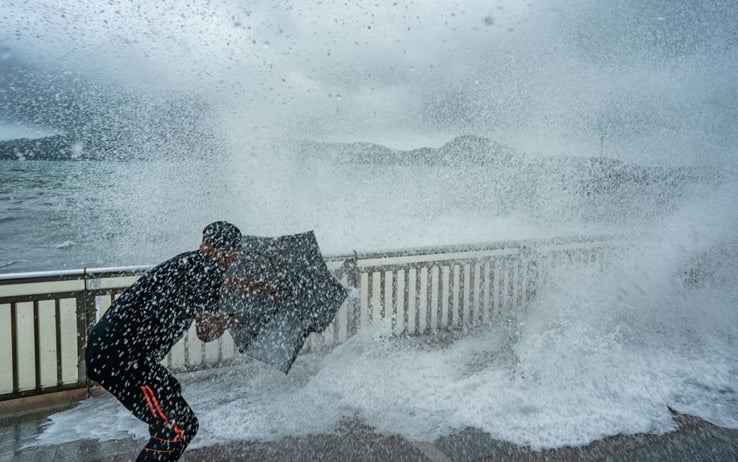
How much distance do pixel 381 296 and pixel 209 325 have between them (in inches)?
105

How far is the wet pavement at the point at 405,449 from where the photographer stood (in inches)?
123

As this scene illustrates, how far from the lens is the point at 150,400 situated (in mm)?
2652

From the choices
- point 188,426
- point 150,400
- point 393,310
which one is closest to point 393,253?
point 393,310

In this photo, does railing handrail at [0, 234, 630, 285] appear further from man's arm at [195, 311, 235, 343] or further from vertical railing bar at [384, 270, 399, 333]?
man's arm at [195, 311, 235, 343]

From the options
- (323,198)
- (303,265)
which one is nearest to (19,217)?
(323,198)

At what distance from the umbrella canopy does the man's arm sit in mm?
171

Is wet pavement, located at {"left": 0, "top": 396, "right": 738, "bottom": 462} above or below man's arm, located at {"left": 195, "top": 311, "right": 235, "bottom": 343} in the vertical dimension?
below

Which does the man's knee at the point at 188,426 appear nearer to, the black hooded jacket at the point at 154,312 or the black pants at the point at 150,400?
the black pants at the point at 150,400

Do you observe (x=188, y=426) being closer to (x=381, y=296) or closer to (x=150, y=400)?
(x=150, y=400)

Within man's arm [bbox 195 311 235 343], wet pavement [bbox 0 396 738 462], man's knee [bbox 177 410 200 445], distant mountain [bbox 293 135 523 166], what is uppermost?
distant mountain [bbox 293 135 523 166]

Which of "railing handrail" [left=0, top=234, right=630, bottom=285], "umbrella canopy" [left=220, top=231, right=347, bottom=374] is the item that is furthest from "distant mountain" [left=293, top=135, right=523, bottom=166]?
"umbrella canopy" [left=220, top=231, right=347, bottom=374]

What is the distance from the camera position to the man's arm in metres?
3.07

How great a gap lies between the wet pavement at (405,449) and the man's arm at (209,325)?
867 mm

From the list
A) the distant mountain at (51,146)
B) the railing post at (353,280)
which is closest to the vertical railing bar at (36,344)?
the railing post at (353,280)
